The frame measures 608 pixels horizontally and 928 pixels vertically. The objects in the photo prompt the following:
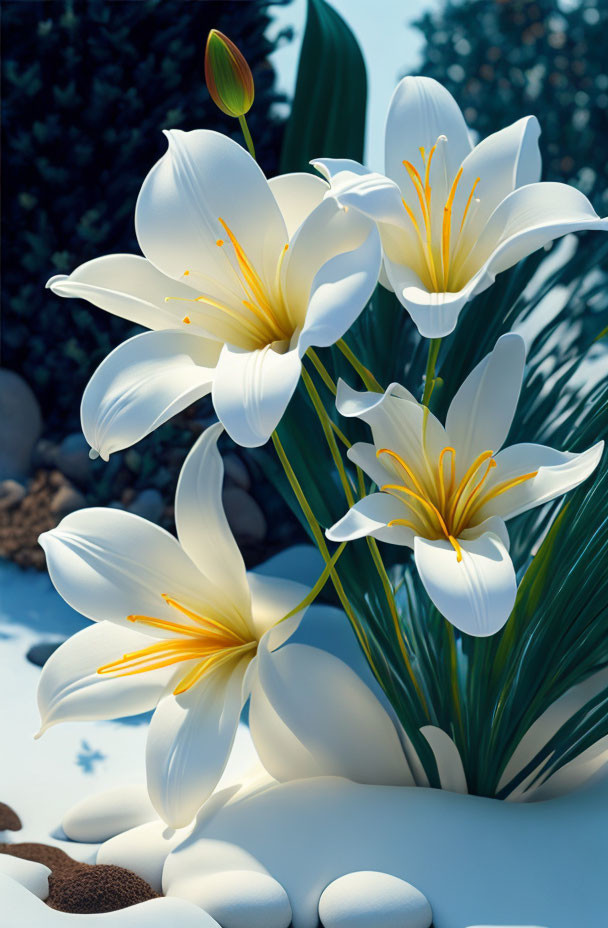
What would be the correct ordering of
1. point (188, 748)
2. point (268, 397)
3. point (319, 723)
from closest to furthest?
point (268, 397) → point (188, 748) → point (319, 723)

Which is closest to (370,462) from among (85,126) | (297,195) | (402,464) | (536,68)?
(402,464)

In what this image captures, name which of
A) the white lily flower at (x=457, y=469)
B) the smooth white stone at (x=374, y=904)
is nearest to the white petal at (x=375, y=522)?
the white lily flower at (x=457, y=469)

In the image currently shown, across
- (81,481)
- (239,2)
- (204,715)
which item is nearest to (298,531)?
(81,481)

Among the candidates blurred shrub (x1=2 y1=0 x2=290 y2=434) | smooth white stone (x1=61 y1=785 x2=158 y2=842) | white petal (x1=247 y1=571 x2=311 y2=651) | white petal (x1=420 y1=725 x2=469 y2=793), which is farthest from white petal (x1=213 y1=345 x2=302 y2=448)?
blurred shrub (x1=2 y1=0 x2=290 y2=434)

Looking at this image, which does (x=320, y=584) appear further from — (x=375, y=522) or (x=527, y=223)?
(x=527, y=223)

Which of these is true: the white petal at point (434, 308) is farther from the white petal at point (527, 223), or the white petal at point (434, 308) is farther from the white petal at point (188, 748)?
the white petal at point (188, 748)

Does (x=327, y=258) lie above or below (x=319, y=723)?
above
